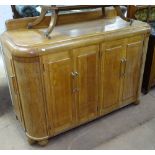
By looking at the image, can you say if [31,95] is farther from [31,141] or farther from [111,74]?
[111,74]

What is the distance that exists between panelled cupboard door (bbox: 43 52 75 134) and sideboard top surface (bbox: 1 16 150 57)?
12 centimetres

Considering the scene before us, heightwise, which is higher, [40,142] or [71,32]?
[71,32]

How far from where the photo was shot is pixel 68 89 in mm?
1595

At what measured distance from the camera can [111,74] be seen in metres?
1.77

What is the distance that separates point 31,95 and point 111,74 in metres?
0.70

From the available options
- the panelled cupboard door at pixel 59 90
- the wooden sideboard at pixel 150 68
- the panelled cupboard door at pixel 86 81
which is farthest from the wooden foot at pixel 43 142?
the wooden sideboard at pixel 150 68

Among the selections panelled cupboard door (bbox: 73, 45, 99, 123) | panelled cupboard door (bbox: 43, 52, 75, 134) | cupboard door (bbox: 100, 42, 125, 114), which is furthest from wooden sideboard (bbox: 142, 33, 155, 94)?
panelled cupboard door (bbox: 43, 52, 75, 134)

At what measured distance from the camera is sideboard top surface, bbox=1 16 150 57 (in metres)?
1.40

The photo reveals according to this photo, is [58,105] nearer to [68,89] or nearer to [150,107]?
[68,89]

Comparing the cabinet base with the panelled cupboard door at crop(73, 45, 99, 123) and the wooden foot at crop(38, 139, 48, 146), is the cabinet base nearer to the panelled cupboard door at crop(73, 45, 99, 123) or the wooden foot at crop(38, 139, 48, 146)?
the wooden foot at crop(38, 139, 48, 146)

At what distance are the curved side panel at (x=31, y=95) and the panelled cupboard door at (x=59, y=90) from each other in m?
0.06

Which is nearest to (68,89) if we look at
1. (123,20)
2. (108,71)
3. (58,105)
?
(58,105)

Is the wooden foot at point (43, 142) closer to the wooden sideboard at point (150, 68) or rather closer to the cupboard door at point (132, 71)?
the cupboard door at point (132, 71)

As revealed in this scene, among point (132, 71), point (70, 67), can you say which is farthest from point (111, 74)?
point (70, 67)
